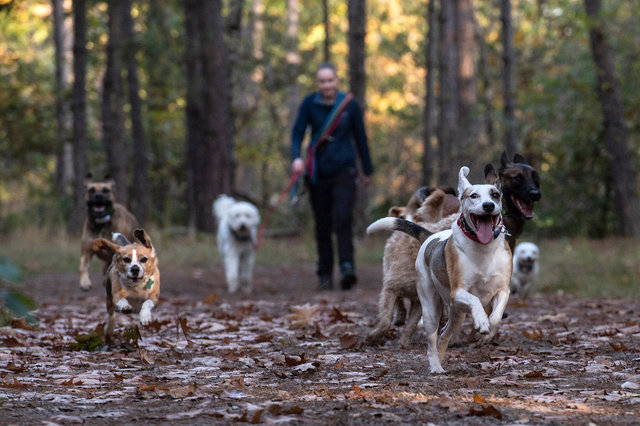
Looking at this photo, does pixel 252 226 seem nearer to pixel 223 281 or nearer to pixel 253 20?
pixel 223 281

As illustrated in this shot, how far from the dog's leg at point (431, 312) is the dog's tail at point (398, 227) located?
410 mm

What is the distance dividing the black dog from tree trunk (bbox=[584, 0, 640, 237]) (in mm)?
12568

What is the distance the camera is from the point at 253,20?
41.0 metres

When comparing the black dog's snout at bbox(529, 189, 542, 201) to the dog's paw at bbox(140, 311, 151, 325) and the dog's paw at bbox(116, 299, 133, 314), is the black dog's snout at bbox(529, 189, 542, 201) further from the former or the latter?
the dog's paw at bbox(116, 299, 133, 314)

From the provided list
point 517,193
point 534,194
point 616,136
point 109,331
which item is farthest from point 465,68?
point 109,331

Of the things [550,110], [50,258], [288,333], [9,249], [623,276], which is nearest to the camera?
[288,333]

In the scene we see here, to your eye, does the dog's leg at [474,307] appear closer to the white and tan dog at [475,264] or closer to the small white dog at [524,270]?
the white and tan dog at [475,264]

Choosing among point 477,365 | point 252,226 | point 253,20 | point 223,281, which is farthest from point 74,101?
point 253,20

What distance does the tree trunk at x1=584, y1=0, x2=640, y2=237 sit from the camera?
18.2 metres

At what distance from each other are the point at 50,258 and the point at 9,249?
2286 mm

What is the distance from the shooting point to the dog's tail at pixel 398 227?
5719 mm

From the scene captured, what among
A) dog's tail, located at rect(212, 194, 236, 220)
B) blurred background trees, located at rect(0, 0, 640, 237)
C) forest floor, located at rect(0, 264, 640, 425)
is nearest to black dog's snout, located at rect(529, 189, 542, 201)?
forest floor, located at rect(0, 264, 640, 425)

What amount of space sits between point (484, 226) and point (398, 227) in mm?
959

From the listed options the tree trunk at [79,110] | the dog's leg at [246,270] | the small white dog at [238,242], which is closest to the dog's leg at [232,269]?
the small white dog at [238,242]
